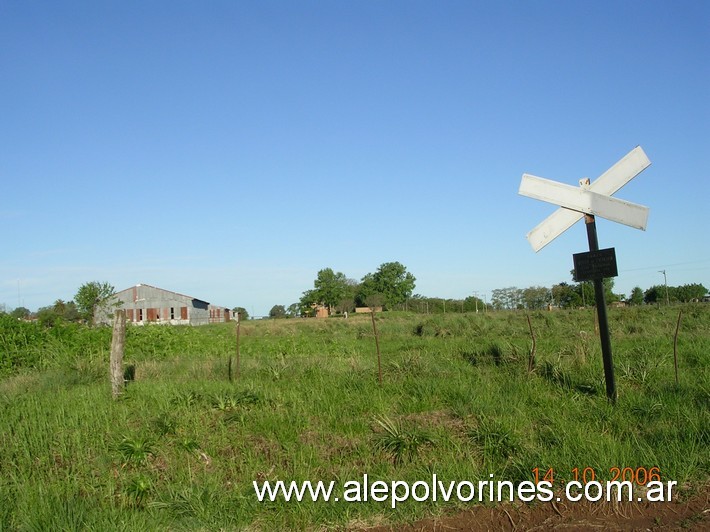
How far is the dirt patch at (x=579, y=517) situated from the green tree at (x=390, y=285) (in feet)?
332

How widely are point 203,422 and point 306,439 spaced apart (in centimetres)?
142

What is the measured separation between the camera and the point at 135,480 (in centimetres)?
526

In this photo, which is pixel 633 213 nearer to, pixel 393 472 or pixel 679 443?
pixel 679 443

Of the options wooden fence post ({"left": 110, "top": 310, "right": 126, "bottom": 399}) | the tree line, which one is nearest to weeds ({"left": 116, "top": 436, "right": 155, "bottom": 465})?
wooden fence post ({"left": 110, "top": 310, "right": 126, "bottom": 399})

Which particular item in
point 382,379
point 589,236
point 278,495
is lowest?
point 278,495

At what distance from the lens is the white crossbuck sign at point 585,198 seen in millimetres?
6657

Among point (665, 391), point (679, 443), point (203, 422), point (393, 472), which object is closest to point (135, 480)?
point (203, 422)

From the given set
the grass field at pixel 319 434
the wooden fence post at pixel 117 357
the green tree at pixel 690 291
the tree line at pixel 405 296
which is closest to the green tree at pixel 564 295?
the tree line at pixel 405 296

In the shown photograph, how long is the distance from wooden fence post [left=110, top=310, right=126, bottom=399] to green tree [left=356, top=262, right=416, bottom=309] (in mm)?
97545

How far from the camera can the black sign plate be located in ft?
21.9

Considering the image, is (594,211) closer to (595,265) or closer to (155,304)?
(595,265)

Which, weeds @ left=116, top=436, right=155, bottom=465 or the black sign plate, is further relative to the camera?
the black sign plate

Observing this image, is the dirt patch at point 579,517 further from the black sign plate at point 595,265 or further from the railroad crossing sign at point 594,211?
the black sign plate at point 595,265

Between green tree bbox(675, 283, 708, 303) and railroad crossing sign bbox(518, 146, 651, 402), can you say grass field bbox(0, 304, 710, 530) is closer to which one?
railroad crossing sign bbox(518, 146, 651, 402)
